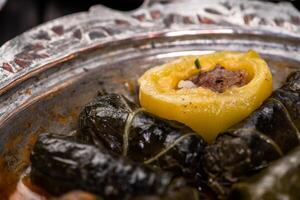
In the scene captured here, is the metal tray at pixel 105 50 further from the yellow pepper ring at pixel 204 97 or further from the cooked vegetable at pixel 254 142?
the cooked vegetable at pixel 254 142

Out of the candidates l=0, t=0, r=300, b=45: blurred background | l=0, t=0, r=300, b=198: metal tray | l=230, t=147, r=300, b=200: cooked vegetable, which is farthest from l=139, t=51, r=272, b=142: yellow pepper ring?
l=0, t=0, r=300, b=45: blurred background

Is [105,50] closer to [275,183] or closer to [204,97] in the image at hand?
[204,97]

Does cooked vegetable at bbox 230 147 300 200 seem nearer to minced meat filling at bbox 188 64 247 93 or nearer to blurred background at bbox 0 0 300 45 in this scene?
minced meat filling at bbox 188 64 247 93

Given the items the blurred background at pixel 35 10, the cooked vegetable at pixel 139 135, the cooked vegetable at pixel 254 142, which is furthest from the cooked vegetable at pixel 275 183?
the blurred background at pixel 35 10

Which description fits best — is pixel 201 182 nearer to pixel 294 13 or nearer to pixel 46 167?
pixel 46 167

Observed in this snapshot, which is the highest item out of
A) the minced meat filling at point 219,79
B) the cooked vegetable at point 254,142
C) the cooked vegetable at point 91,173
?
the cooked vegetable at point 91,173

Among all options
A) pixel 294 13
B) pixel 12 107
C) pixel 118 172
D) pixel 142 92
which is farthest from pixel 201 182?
pixel 294 13

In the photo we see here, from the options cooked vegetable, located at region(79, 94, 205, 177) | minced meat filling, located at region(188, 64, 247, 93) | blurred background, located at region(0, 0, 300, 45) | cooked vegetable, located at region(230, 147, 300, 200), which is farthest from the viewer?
blurred background, located at region(0, 0, 300, 45)

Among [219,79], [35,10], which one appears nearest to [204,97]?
[219,79]
